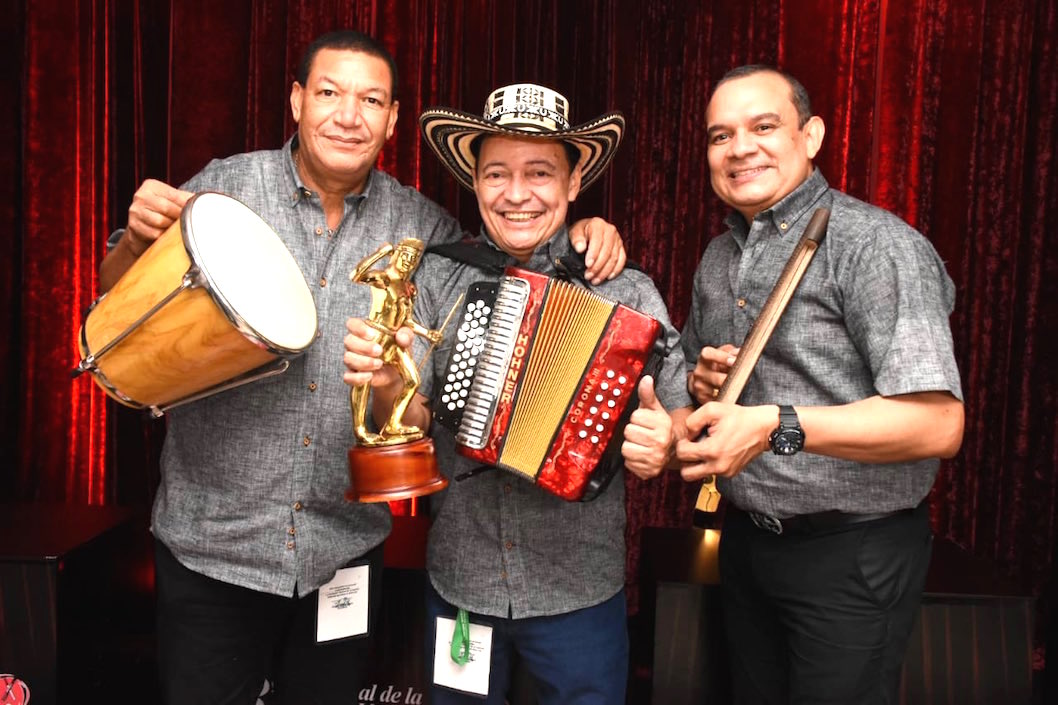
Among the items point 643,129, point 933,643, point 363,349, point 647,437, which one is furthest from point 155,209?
point 933,643

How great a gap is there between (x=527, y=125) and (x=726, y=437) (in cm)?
85

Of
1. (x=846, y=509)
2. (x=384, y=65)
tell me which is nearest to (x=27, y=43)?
(x=384, y=65)

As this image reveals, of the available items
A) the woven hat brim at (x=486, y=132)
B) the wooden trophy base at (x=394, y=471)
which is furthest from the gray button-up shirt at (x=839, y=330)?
the wooden trophy base at (x=394, y=471)

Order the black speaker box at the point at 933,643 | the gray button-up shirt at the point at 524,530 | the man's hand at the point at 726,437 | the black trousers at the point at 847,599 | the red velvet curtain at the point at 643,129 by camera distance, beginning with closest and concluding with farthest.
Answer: the man's hand at the point at 726,437, the black trousers at the point at 847,599, the gray button-up shirt at the point at 524,530, the black speaker box at the point at 933,643, the red velvet curtain at the point at 643,129

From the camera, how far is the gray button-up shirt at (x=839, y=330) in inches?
63.6

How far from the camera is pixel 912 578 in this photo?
186 cm

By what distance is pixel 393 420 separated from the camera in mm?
1766

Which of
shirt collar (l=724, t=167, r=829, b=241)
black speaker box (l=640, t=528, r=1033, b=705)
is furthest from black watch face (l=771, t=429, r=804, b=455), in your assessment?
black speaker box (l=640, t=528, r=1033, b=705)

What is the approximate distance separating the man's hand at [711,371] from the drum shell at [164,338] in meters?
0.94

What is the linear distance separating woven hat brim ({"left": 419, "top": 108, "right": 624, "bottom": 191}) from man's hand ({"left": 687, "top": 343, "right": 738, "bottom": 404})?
1.81 feet

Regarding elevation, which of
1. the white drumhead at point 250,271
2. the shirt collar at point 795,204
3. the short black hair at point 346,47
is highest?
→ the short black hair at point 346,47

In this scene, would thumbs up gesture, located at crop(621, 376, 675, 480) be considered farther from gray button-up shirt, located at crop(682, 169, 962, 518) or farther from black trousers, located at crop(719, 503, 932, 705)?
black trousers, located at crop(719, 503, 932, 705)

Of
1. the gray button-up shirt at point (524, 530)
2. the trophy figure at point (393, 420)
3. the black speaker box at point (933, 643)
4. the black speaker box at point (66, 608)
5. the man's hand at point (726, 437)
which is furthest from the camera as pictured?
the black speaker box at point (66, 608)

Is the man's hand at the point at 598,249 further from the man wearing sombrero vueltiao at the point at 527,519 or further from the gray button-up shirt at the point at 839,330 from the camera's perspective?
the gray button-up shirt at the point at 839,330
